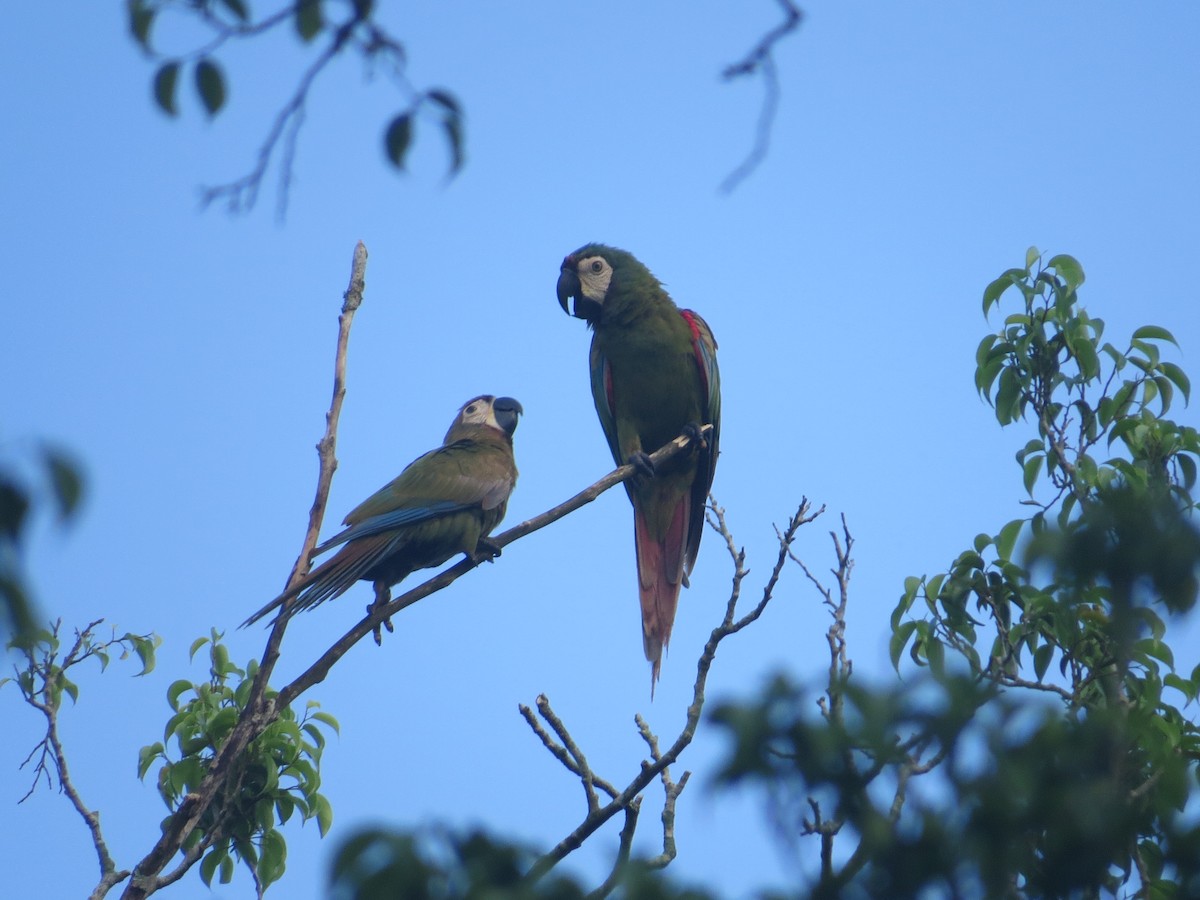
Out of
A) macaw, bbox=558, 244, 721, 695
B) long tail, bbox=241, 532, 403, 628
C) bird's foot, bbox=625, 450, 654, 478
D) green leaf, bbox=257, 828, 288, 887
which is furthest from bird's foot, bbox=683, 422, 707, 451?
green leaf, bbox=257, 828, 288, 887

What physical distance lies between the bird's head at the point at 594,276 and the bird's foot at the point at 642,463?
0.93m

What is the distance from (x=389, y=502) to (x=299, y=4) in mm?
3164

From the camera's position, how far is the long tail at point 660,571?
540cm

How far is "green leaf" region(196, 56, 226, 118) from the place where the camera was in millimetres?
1595

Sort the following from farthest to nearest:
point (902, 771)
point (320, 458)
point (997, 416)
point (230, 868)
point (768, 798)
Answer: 1. point (997, 416)
2. point (230, 868)
3. point (320, 458)
4. point (902, 771)
5. point (768, 798)

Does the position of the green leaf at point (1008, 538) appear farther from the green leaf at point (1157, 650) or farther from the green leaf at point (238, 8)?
the green leaf at point (238, 8)

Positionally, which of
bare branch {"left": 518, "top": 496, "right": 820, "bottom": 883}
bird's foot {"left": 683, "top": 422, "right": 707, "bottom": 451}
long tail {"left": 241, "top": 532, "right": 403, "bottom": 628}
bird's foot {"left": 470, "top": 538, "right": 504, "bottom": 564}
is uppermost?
bird's foot {"left": 683, "top": 422, "right": 707, "bottom": 451}

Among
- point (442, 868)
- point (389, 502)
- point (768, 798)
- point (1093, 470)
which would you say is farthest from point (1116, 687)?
point (389, 502)

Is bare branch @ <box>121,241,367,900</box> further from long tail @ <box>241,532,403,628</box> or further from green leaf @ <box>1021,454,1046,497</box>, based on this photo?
green leaf @ <box>1021,454,1046,497</box>

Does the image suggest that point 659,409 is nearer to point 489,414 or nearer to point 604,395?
point 604,395

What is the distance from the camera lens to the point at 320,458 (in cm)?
347

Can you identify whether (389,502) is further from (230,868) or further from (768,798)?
(768,798)

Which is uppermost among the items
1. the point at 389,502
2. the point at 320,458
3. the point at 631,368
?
the point at 631,368

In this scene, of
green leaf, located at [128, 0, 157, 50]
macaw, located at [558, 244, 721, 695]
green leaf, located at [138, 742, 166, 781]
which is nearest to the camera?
green leaf, located at [128, 0, 157, 50]
